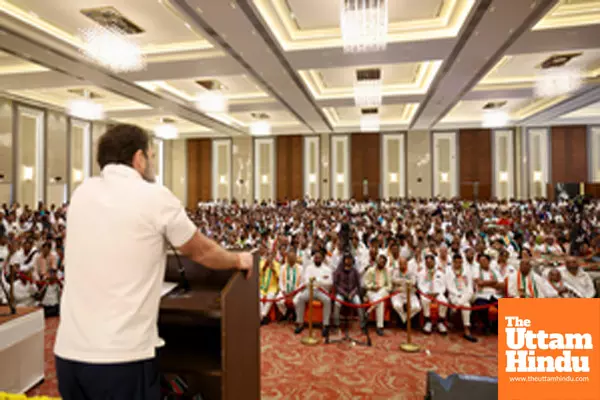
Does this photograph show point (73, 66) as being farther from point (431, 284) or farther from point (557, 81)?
point (557, 81)

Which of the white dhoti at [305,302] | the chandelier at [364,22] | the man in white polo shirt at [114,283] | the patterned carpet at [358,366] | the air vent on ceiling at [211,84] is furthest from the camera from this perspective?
the air vent on ceiling at [211,84]

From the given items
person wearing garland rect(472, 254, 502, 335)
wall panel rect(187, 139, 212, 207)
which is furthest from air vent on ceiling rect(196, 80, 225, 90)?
wall panel rect(187, 139, 212, 207)

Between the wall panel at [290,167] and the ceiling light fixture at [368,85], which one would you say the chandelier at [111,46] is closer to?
the ceiling light fixture at [368,85]

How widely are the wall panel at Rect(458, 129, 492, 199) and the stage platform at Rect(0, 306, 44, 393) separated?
69.4ft

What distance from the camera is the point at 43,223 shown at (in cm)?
1102

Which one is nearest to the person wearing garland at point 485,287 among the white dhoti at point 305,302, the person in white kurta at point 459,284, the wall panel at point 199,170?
the person in white kurta at point 459,284

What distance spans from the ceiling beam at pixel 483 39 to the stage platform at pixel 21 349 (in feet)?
24.5

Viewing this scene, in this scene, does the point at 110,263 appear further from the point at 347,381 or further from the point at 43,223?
the point at 43,223

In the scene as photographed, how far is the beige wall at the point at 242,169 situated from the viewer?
75.9 feet

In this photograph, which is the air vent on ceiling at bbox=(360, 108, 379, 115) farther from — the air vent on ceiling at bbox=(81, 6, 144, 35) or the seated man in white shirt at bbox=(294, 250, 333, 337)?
the seated man in white shirt at bbox=(294, 250, 333, 337)

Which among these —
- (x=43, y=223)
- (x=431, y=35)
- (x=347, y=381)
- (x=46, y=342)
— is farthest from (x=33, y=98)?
(x=347, y=381)

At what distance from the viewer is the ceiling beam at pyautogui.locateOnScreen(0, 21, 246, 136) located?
769 cm

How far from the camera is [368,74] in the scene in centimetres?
1120

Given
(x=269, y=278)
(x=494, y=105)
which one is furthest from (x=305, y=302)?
(x=494, y=105)
